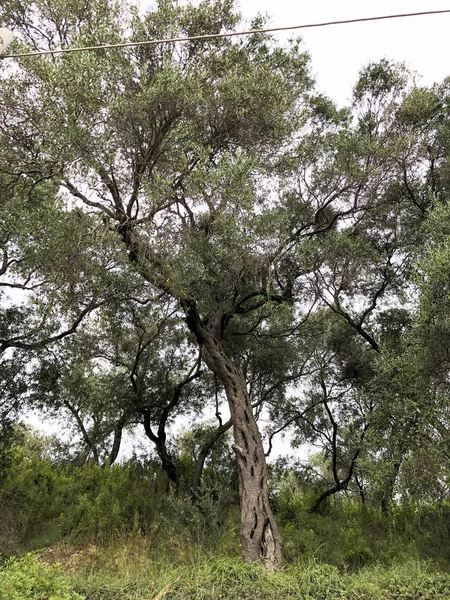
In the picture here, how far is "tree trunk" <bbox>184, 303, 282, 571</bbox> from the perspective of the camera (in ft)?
22.1

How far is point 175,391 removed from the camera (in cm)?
1255

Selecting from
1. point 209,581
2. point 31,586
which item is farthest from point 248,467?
point 31,586

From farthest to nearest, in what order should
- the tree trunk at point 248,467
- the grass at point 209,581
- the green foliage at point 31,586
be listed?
the tree trunk at point 248,467
the grass at point 209,581
the green foliage at point 31,586

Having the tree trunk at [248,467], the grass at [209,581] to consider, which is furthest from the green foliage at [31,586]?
the tree trunk at [248,467]

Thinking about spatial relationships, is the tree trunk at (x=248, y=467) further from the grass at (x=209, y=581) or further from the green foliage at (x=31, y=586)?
the green foliage at (x=31, y=586)

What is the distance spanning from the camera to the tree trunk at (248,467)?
22.1 ft

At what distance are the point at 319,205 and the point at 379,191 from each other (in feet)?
4.88

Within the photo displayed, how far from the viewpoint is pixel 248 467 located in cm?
762

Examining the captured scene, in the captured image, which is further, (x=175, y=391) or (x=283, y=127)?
(x=175, y=391)

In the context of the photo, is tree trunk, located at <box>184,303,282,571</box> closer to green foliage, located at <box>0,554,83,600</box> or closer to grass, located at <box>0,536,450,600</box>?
grass, located at <box>0,536,450,600</box>

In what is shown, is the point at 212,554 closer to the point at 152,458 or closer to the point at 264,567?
the point at 264,567

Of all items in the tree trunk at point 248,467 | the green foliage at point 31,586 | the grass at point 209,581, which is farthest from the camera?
the tree trunk at point 248,467

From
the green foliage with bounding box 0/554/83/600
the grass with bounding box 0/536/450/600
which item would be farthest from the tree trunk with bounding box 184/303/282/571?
the green foliage with bounding box 0/554/83/600

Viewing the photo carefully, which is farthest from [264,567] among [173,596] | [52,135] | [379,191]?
[379,191]
